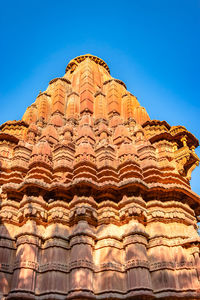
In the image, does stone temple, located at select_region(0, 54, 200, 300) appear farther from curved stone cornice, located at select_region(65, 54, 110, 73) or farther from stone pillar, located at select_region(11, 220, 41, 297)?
curved stone cornice, located at select_region(65, 54, 110, 73)

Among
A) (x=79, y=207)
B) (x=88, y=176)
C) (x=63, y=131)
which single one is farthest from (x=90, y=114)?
(x=79, y=207)

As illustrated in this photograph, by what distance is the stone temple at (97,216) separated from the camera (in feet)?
37.7

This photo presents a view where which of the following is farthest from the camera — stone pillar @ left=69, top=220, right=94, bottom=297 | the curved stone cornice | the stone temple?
the curved stone cornice

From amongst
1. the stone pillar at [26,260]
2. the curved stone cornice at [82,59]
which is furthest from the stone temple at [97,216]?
the curved stone cornice at [82,59]

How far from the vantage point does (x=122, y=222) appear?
13.4 metres

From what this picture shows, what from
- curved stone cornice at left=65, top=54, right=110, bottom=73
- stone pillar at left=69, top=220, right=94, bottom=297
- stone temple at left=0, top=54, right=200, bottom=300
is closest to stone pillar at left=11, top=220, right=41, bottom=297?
stone temple at left=0, top=54, right=200, bottom=300

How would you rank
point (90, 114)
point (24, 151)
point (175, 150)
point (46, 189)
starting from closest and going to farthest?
point (46, 189)
point (24, 151)
point (175, 150)
point (90, 114)

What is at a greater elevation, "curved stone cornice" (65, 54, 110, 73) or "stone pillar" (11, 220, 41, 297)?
"curved stone cornice" (65, 54, 110, 73)

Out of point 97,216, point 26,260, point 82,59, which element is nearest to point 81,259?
point 26,260

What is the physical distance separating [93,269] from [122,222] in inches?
98.3

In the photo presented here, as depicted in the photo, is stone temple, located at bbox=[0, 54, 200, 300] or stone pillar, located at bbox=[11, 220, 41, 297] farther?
stone temple, located at bbox=[0, 54, 200, 300]

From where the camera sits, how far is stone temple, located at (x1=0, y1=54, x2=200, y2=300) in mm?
11484

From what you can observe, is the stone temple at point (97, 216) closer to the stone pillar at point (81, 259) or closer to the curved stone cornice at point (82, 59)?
the stone pillar at point (81, 259)

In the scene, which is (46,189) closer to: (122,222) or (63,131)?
(122,222)
